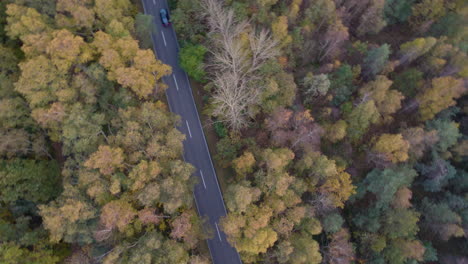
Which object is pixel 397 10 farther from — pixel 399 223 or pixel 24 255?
pixel 24 255

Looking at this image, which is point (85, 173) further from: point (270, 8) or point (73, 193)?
point (270, 8)

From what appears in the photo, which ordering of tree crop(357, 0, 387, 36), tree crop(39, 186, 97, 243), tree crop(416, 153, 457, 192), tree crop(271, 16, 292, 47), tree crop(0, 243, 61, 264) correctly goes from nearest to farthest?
tree crop(39, 186, 97, 243) < tree crop(0, 243, 61, 264) < tree crop(271, 16, 292, 47) < tree crop(416, 153, 457, 192) < tree crop(357, 0, 387, 36)

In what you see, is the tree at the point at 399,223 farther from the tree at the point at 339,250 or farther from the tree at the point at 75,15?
the tree at the point at 75,15

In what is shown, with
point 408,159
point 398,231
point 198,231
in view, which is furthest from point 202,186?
point 408,159

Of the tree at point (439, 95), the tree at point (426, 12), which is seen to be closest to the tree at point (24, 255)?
the tree at point (439, 95)

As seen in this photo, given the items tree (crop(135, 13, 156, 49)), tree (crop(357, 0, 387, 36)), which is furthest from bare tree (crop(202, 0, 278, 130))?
tree (crop(357, 0, 387, 36))

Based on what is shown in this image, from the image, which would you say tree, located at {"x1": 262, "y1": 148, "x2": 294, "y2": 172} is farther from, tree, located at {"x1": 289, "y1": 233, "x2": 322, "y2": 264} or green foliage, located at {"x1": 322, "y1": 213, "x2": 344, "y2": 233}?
tree, located at {"x1": 289, "y1": 233, "x2": 322, "y2": 264}
